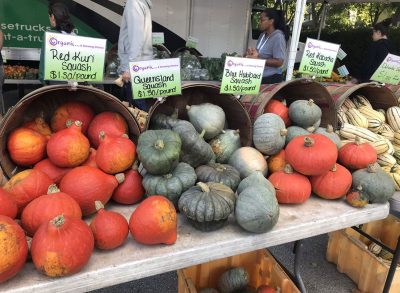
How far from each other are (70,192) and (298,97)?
61.4 inches

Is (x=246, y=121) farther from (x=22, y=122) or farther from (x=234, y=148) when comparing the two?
(x=22, y=122)

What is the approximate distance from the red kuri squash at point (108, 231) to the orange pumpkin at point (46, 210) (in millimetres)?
90

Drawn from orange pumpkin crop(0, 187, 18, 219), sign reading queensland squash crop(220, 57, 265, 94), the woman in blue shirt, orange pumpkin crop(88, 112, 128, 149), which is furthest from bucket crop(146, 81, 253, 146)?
the woman in blue shirt

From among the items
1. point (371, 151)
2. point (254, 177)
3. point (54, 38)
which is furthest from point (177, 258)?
point (371, 151)

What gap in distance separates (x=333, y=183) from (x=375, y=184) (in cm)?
21

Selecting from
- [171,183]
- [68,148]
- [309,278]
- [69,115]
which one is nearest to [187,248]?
[171,183]

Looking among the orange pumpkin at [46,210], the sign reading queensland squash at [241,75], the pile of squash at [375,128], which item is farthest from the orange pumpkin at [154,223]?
the pile of squash at [375,128]

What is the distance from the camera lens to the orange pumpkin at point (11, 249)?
917mm

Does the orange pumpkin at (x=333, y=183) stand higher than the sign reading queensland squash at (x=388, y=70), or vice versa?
the sign reading queensland squash at (x=388, y=70)

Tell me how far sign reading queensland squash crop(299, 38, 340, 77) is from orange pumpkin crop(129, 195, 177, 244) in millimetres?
1334

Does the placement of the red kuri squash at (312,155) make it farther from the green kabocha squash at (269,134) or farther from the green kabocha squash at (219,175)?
the green kabocha squash at (219,175)

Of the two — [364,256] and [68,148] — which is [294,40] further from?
[68,148]

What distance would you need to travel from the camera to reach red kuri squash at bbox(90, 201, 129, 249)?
1.12m

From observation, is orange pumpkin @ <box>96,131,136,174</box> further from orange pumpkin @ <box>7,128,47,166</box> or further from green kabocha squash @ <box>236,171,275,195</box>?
green kabocha squash @ <box>236,171,275,195</box>
